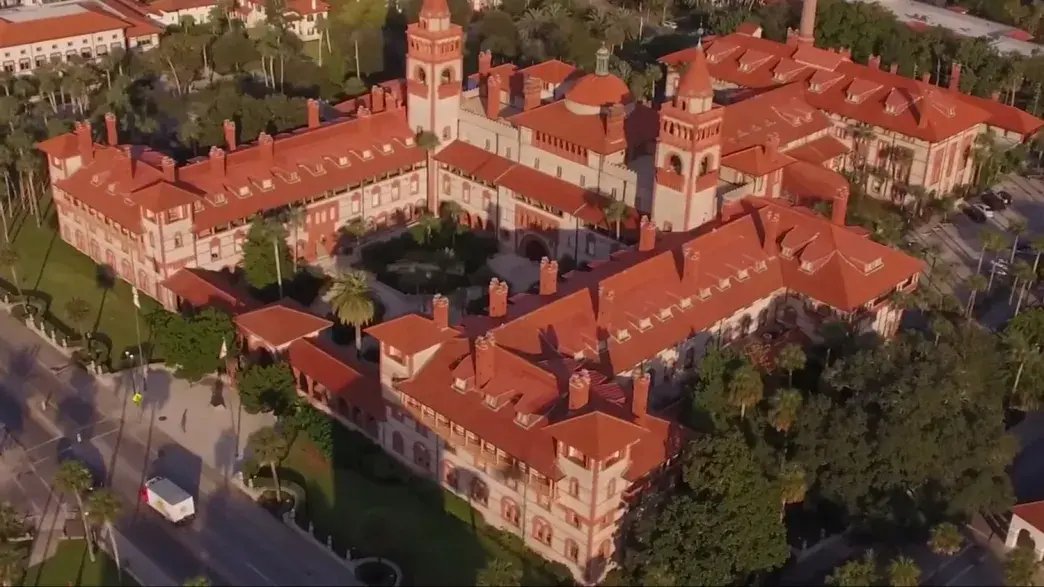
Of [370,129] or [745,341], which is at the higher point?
[370,129]

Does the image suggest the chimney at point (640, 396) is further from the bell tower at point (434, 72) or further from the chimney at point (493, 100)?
the bell tower at point (434, 72)

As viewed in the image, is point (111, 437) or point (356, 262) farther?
point (356, 262)

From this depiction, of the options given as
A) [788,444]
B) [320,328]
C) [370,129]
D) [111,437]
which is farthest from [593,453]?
[370,129]

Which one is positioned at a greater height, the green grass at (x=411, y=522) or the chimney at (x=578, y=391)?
the chimney at (x=578, y=391)

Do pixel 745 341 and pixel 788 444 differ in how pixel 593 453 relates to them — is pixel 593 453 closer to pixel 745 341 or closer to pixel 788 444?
pixel 788 444

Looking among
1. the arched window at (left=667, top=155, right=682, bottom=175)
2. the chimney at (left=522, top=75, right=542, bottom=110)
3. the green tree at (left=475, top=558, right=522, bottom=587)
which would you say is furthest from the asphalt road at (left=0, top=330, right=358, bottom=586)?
the chimney at (left=522, top=75, right=542, bottom=110)

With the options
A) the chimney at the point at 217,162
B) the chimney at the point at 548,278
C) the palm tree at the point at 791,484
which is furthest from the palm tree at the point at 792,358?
the chimney at the point at 217,162

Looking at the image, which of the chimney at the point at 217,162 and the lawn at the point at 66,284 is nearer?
the lawn at the point at 66,284
